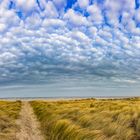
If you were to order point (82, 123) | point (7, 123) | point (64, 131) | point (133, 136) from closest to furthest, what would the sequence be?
point (133, 136), point (64, 131), point (82, 123), point (7, 123)

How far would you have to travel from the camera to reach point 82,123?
16.0 metres

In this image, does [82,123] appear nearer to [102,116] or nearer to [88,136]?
[102,116]

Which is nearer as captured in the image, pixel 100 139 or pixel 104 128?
pixel 100 139

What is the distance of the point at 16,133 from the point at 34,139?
88.9 inches

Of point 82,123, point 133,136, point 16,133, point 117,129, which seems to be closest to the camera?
point 133,136

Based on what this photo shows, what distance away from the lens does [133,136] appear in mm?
11922

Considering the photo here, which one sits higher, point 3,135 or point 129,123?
point 129,123

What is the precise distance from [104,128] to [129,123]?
126 centimetres

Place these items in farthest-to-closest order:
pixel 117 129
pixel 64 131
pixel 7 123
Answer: pixel 7 123, pixel 64 131, pixel 117 129

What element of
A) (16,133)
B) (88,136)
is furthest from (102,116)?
(16,133)

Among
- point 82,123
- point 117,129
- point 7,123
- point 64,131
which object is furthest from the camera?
point 7,123

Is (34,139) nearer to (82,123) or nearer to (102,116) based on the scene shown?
(82,123)

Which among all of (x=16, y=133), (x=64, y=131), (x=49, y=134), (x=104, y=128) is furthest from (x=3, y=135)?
(x=104, y=128)

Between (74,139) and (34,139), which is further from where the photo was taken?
(34,139)
